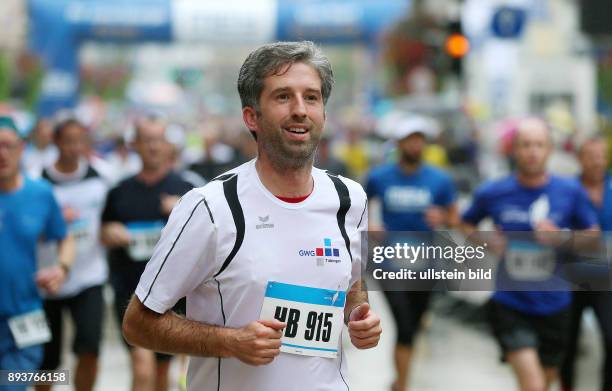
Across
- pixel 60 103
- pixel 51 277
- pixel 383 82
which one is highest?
pixel 51 277

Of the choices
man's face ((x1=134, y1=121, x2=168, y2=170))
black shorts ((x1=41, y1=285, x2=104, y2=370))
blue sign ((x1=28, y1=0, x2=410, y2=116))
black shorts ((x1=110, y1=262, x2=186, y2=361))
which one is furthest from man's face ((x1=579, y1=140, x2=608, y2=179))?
blue sign ((x1=28, y1=0, x2=410, y2=116))

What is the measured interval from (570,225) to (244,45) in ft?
46.0

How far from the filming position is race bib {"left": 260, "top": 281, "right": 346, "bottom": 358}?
323 cm

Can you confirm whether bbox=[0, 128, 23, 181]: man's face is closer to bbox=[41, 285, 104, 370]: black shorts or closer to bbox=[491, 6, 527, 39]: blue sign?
bbox=[41, 285, 104, 370]: black shorts

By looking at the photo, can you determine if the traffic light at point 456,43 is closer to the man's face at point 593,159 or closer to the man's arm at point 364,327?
the man's face at point 593,159

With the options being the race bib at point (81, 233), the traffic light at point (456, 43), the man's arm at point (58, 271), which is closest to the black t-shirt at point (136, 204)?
the race bib at point (81, 233)

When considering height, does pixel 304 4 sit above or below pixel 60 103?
above

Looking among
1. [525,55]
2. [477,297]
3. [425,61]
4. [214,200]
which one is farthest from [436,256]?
[525,55]

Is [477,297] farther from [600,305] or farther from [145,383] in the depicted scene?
[145,383]

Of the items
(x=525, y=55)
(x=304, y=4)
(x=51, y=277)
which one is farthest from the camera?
(x=525, y=55)

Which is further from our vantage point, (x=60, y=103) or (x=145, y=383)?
(x=60, y=103)

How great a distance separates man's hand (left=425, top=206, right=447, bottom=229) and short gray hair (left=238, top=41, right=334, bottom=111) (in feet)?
15.7

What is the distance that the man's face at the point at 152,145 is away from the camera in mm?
7016

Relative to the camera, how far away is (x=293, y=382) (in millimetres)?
3240
